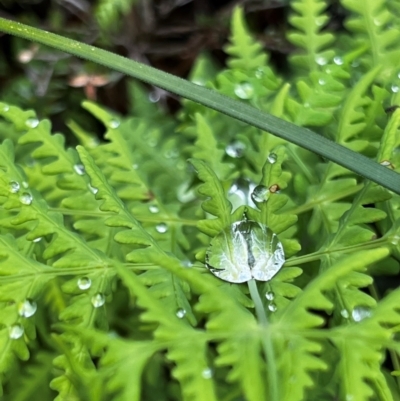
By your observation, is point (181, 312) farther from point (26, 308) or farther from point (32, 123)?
point (32, 123)

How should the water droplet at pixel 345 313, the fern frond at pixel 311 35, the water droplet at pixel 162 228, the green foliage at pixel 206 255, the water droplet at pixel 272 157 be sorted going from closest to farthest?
the green foliage at pixel 206 255, the water droplet at pixel 345 313, the water droplet at pixel 272 157, the water droplet at pixel 162 228, the fern frond at pixel 311 35

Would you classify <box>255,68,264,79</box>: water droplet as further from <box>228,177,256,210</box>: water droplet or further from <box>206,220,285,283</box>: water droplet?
<box>206,220,285,283</box>: water droplet

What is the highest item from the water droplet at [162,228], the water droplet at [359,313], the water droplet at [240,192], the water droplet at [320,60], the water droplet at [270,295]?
the water droplet at [320,60]

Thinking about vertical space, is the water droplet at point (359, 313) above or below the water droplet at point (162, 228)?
above

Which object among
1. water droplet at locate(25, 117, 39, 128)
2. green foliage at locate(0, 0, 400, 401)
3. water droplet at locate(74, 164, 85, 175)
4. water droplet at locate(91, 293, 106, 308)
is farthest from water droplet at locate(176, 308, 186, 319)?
water droplet at locate(25, 117, 39, 128)

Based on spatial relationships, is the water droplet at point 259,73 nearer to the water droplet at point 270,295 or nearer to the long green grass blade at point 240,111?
the long green grass blade at point 240,111

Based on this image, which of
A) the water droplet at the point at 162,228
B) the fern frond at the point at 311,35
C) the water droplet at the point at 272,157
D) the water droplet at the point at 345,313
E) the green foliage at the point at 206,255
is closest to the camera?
the green foliage at the point at 206,255

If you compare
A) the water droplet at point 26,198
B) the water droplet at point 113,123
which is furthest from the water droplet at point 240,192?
the water droplet at point 26,198
